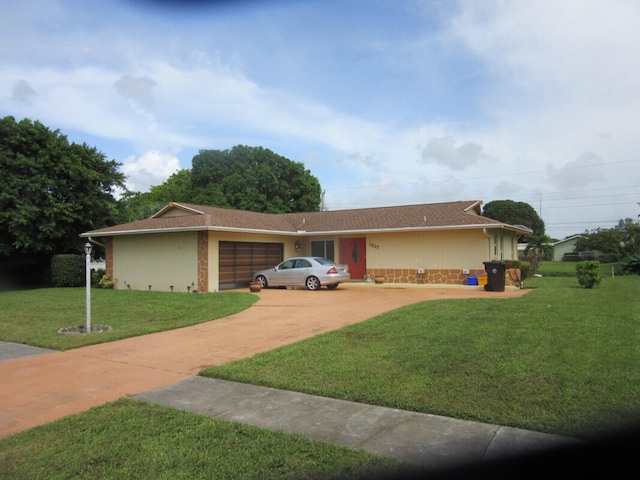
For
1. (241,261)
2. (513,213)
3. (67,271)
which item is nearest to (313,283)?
(241,261)

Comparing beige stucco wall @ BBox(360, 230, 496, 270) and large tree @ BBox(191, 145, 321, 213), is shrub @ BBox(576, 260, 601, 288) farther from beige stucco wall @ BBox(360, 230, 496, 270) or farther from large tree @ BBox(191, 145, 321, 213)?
large tree @ BBox(191, 145, 321, 213)

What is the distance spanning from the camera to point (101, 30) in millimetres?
5863

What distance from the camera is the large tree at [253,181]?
4156 centimetres

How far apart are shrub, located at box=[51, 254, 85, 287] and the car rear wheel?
10922 mm

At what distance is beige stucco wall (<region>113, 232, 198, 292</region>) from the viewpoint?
59.3ft

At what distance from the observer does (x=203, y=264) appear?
17625 mm

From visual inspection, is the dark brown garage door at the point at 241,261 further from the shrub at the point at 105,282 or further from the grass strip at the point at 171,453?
the grass strip at the point at 171,453

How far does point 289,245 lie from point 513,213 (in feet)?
175

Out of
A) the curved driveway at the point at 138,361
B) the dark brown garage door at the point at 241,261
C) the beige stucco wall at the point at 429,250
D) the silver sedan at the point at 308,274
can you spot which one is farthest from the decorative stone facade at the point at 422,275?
→ the curved driveway at the point at 138,361

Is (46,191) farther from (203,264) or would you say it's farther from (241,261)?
(241,261)

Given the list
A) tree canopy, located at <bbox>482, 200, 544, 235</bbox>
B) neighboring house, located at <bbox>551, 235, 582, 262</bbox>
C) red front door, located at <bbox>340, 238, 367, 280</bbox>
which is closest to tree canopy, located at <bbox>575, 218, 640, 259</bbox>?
neighboring house, located at <bbox>551, 235, 582, 262</bbox>

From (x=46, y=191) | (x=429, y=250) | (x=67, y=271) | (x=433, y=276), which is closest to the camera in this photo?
(x=433, y=276)

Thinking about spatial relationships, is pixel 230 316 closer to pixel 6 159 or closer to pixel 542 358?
pixel 542 358

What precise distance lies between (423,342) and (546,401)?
2770 millimetres
